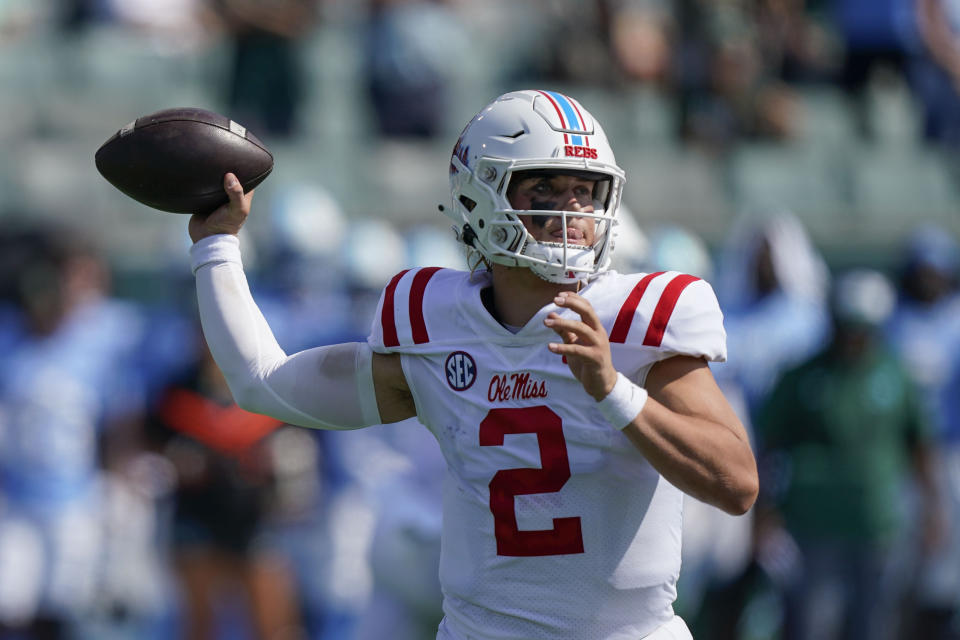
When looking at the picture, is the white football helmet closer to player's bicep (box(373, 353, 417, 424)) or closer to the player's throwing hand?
player's bicep (box(373, 353, 417, 424))

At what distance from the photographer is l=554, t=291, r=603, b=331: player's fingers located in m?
2.68

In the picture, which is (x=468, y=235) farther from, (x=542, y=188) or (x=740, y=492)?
(x=740, y=492)

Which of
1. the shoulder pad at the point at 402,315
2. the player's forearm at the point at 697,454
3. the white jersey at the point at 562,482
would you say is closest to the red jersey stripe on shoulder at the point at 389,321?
the shoulder pad at the point at 402,315

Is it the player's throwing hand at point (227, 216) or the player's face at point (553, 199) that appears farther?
the player's throwing hand at point (227, 216)

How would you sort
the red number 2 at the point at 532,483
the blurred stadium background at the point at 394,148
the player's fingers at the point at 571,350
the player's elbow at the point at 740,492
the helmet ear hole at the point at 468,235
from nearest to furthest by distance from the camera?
1. the player's fingers at the point at 571,350
2. the player's elbow at the point at 740,492
3. the red number 2 at the point at 532,483
4. the helmet ear hole at the point at 468,235
5. the blurred stadium background at the point at 394,148

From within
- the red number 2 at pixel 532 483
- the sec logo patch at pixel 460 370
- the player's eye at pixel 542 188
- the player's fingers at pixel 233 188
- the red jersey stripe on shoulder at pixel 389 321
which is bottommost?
the red number 2 at pixel 532 483

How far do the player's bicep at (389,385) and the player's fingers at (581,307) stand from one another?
55 cm

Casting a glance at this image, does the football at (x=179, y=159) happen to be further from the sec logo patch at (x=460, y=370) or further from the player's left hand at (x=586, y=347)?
the player's left hand at (x=586, y=347)

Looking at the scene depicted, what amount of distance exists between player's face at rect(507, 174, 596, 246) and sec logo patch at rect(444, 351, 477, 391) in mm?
269

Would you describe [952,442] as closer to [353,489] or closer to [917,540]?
[917,540]

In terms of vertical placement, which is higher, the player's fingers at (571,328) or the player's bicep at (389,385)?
the player's fingers at (571,328)

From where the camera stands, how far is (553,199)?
9.89ft

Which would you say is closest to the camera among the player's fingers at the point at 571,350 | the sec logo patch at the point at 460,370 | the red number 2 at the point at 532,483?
the player's fingers at the point at 571,350

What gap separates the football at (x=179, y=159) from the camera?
10.2ft
